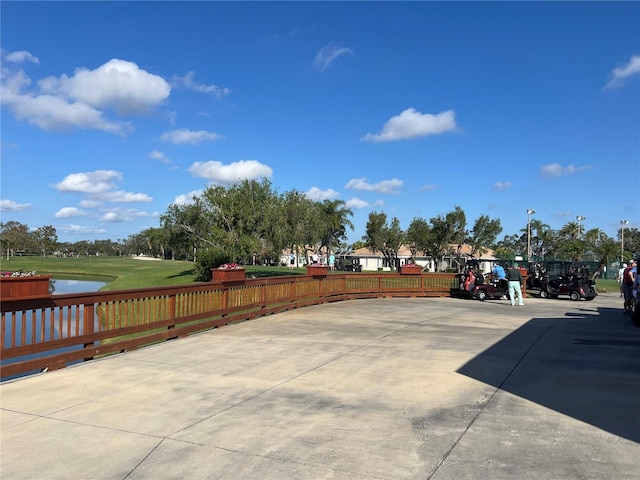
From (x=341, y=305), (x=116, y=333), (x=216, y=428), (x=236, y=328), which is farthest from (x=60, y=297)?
(x=341, y=305)

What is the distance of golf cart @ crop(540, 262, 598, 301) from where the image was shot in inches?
850

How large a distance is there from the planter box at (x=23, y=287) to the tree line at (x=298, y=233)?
25.4 meters

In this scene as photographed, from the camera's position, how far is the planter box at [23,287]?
254 inches

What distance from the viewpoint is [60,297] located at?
283 inches

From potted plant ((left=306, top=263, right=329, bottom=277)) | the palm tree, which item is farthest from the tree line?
potted plant ((left=306, top=263, right=329, bottom=277))

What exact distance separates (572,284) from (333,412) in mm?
20181

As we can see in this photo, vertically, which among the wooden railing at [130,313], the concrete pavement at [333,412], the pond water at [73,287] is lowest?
the pond water at [73,287]

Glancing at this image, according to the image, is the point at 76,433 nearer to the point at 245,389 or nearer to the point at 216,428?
the point at 216,428

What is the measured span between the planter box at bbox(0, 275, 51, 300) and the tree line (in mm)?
25375

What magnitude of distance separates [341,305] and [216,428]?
12098 mm

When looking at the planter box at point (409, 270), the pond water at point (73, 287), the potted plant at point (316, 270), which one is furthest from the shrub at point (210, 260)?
the potted plant at point (316, 270)

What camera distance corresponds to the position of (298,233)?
36594 mm

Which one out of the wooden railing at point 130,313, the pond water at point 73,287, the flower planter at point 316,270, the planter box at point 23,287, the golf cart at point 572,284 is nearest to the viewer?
the planter box at point 23,287

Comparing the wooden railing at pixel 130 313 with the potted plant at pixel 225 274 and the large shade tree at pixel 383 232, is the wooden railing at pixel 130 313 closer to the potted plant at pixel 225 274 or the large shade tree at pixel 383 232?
the potted plant at pixel 225 274
